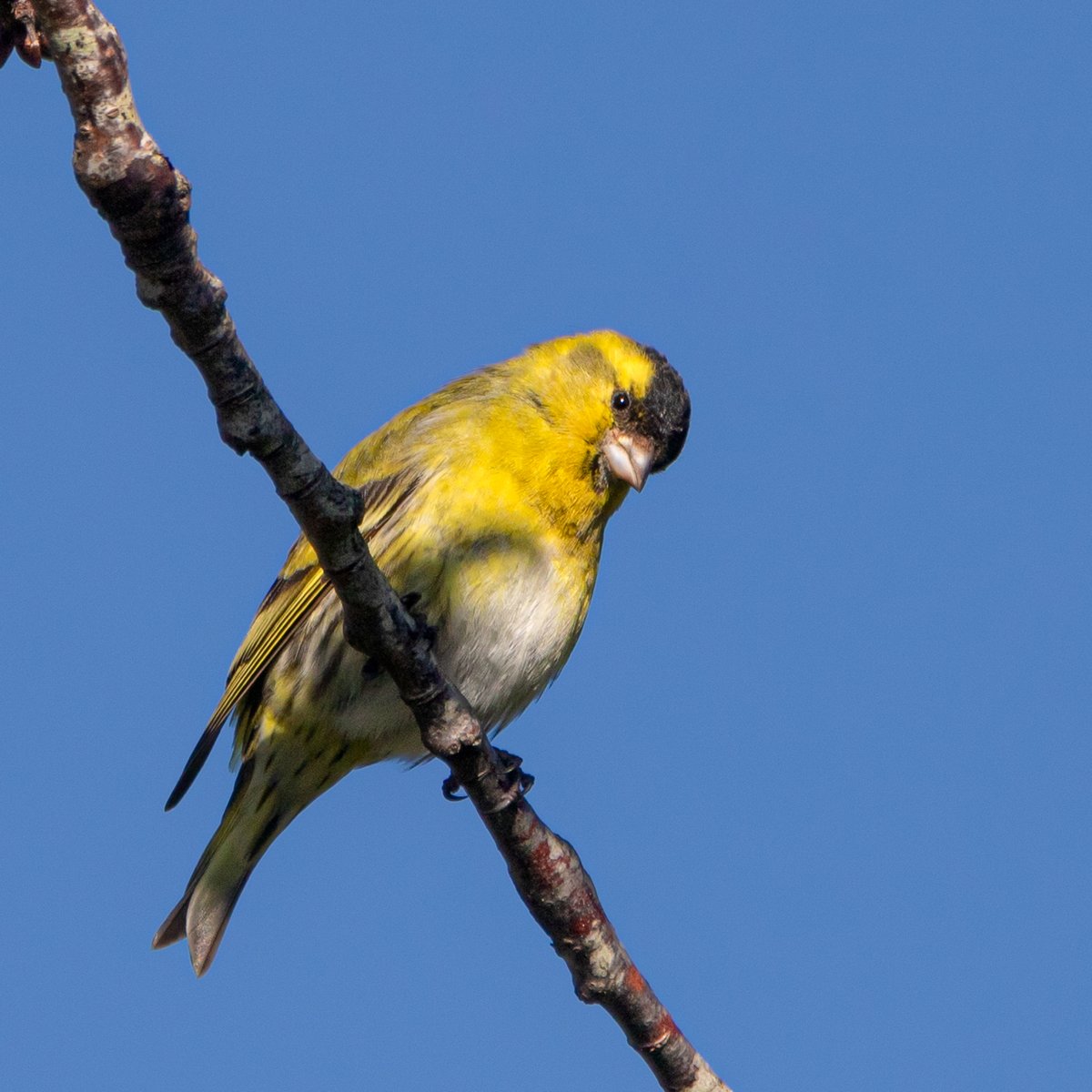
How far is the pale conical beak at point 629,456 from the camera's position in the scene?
5.59 m

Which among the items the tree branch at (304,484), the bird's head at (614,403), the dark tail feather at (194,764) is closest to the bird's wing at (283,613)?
the dark tail feather at (194,764)

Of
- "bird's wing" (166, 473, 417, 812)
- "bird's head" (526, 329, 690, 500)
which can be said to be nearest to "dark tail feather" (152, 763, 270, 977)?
"bird's wing" (166, 473, 417, 812)

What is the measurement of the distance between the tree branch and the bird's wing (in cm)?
93

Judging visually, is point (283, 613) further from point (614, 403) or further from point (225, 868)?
point (614, 403)

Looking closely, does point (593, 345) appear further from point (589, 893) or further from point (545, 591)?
point (589, 893)

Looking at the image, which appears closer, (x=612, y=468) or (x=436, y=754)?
(x=436, y=754)

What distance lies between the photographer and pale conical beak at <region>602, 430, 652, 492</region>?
5.59 m

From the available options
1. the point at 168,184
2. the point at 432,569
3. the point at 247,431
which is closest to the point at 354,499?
the point at 247,431

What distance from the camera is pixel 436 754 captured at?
13.9 ft

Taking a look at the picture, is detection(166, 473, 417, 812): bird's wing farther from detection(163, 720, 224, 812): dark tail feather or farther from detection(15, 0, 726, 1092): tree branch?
detection(15, 0, 726, 1092): tree branch

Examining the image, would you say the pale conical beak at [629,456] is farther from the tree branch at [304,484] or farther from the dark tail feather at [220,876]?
the dark tail feather at [220,876]

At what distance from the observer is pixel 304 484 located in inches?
137

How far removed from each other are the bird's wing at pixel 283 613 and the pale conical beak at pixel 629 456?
2.45 feet

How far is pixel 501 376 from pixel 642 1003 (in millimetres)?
2606
